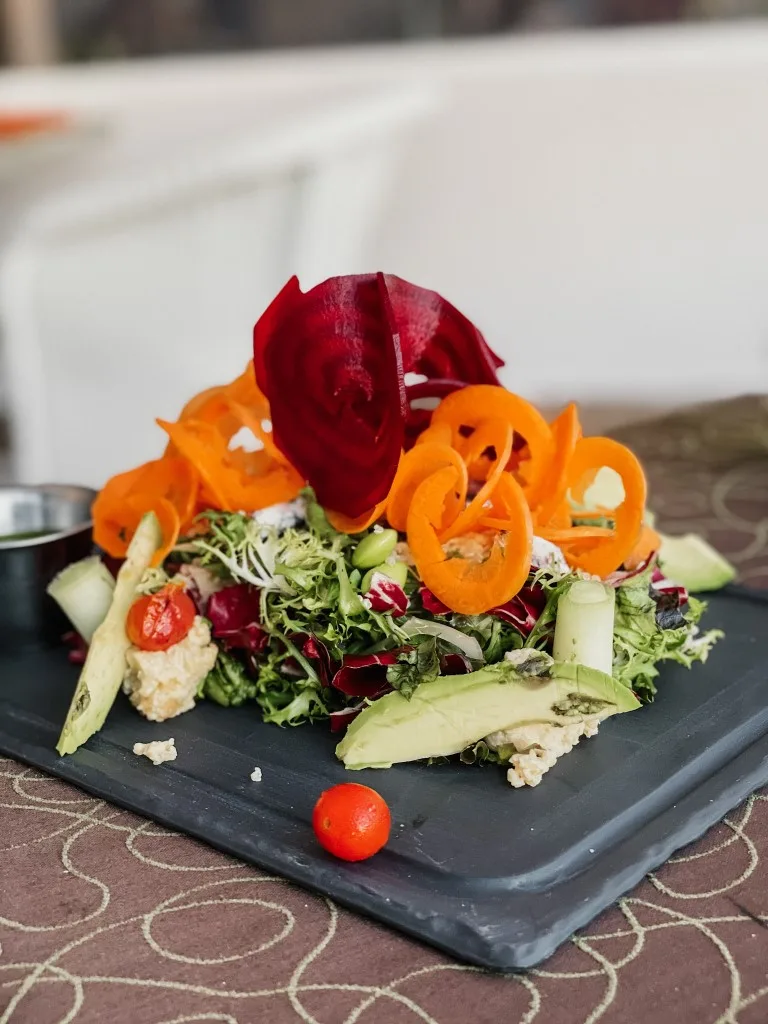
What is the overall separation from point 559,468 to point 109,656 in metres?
0.58

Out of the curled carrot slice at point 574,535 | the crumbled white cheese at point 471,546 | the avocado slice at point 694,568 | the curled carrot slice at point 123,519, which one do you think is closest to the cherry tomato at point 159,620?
the curled carrot slice at point 123,519

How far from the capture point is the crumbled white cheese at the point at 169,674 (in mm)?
1449

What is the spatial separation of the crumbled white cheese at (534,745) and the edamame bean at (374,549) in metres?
0.26

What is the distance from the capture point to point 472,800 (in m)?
1.25

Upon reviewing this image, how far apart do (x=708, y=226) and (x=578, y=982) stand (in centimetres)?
461

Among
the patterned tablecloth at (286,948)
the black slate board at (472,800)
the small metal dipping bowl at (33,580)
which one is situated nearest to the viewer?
the patterned tablecloth at (286,948)

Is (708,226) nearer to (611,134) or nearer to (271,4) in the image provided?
(611,134)

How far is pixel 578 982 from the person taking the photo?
0.99 meters

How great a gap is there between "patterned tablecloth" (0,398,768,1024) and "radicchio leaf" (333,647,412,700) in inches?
11.1

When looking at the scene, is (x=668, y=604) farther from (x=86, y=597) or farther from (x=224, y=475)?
(x=86, y=597)

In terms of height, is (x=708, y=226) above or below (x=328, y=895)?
above

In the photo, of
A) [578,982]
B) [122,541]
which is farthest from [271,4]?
[578,982]

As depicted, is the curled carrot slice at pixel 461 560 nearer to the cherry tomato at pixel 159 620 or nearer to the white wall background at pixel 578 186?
the cherry tomato at pixel 159 620

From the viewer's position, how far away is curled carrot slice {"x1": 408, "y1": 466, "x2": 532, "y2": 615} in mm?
1351
